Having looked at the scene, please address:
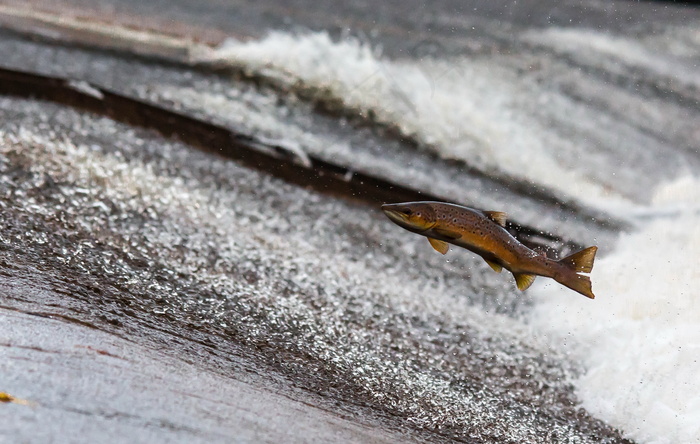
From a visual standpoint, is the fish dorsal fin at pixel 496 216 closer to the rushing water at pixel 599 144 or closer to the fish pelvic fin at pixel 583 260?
the fish pelvic fin at pixel 583 260

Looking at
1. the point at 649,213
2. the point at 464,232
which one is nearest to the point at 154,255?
the point at 464,232

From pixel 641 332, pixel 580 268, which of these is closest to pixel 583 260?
pixel 580 268

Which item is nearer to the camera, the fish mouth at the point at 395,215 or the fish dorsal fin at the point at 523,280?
the fish mouth at the point at 395,215

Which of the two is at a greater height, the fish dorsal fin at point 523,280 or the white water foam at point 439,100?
the white water foam at point 439,100

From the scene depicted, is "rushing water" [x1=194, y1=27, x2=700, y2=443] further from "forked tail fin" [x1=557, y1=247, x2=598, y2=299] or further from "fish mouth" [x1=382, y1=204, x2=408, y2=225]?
"fish mouth" [x1=382, y1=204, x2=408, y2=225]

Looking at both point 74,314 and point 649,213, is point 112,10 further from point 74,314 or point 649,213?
point 649,213

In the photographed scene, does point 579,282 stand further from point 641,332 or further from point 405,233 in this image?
point 405,233

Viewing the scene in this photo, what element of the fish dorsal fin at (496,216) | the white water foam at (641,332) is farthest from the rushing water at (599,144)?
Answer: the fish dorsal fin at (496,216)
